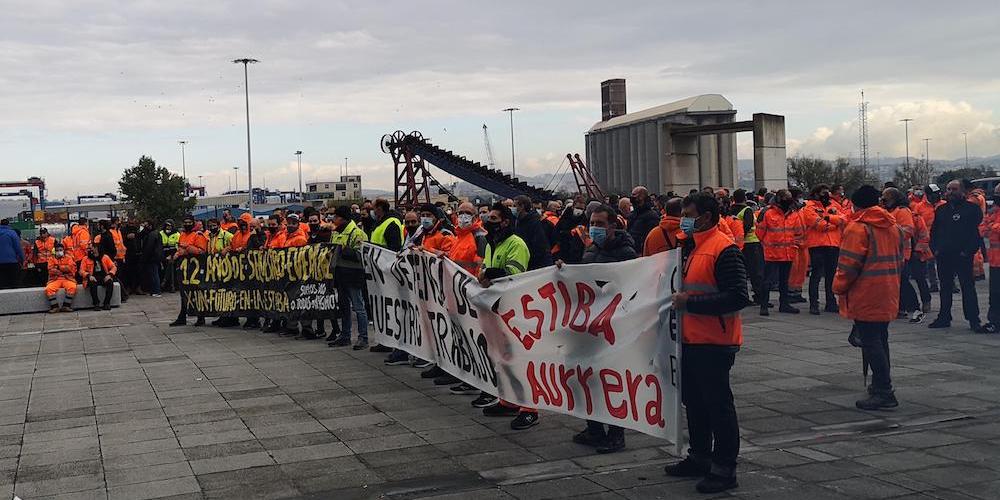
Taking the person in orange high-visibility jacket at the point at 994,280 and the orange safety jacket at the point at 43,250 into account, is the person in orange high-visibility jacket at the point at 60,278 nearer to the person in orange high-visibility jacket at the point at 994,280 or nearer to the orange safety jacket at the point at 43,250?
the orange safety jacket at the point at 43,250

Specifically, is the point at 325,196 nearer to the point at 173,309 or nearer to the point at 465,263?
the point at 173,309

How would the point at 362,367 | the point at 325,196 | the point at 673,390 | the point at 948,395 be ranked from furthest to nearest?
1. the point at 325,196
2. the point at 362,367
3. the point at 948,395
4. the point at 673,390

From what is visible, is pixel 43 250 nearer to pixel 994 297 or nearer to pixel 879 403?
pixel 994 297

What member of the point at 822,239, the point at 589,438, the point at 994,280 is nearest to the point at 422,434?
the point at 589,438

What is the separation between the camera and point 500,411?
8.80 m

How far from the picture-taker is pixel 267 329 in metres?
15.7

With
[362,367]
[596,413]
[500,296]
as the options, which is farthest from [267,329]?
[596,413]

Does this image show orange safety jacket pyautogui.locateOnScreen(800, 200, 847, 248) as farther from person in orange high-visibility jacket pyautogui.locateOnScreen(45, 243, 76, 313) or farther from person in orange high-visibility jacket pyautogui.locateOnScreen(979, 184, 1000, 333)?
person in orange high-visibility jacket pyautogui.locateOnScreen(45, 243, 76, 313)

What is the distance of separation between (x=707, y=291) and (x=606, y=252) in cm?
131

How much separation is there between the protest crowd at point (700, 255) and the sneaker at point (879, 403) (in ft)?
0.04

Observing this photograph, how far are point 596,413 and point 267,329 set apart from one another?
31.5 ft

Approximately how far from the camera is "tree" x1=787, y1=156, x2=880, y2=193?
6206cm

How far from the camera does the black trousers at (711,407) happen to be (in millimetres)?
6262

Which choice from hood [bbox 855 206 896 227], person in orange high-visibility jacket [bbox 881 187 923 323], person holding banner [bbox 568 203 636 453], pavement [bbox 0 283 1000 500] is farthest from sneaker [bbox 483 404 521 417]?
person in orange high-visibility jacket [bbox 881 187 923 323]
